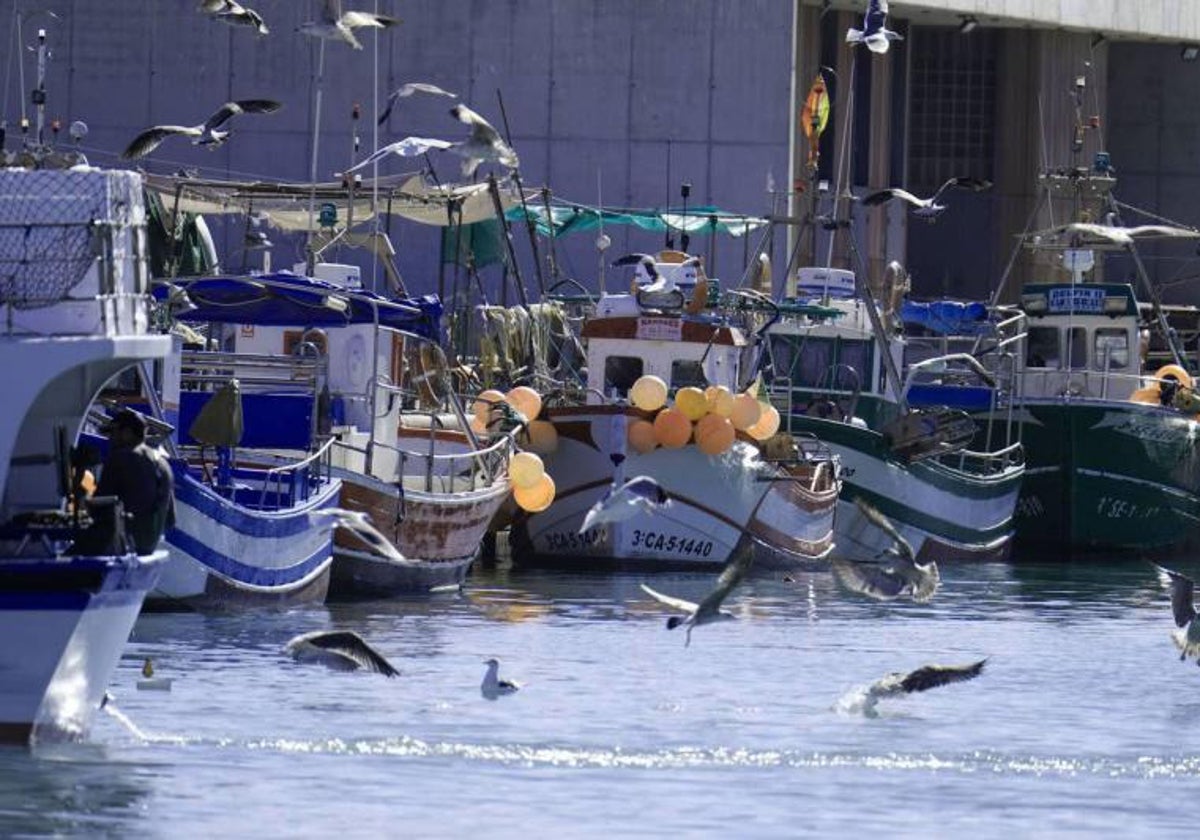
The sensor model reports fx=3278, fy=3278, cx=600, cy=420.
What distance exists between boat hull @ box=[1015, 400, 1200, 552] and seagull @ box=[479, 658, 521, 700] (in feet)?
61.7

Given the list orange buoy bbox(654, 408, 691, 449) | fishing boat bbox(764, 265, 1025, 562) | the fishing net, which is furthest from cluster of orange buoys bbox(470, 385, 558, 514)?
the fishing net

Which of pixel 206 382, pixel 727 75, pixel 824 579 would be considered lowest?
pixel 824 579

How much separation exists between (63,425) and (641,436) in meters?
14.5

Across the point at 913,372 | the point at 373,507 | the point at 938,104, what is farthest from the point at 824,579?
the point at 938,104

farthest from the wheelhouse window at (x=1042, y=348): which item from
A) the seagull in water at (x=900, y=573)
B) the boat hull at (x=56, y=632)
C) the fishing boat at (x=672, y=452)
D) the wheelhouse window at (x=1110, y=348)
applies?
the boat hull at (x=56, y=632)

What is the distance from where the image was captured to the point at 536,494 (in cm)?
2956

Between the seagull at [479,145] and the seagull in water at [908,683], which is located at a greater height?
the seagull at [479,145]

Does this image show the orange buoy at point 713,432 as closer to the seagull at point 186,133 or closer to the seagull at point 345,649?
the seagull at point 186,133

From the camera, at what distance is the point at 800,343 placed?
1380 inches

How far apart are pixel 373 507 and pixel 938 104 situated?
102 feet

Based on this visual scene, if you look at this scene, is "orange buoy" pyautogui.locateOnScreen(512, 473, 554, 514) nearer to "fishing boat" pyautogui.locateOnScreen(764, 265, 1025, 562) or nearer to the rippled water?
the rippled water

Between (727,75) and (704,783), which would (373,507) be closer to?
(704,783)

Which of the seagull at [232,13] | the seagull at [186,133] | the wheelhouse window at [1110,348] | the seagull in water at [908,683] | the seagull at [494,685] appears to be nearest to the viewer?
the seagull in water at [908,683]

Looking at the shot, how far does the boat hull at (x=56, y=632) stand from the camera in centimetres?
1598
